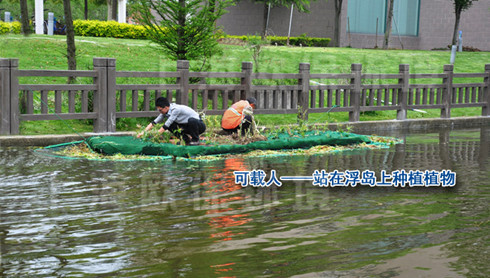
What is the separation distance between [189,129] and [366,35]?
3257cm

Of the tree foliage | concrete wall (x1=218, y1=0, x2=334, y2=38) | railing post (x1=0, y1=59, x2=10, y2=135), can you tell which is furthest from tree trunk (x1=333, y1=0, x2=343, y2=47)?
railing post (x1=0, y1=59, x2=10, y2=135)

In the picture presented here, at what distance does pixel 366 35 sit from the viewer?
44.1 meters

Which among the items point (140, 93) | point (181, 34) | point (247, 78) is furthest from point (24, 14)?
point (247, 78)

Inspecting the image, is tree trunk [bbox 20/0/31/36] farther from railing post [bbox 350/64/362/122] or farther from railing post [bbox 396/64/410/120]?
railing post [bbox 396/64/410/120]

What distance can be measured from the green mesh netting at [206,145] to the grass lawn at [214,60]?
1.73 m

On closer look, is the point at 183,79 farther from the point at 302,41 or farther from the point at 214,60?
the point at 302,41

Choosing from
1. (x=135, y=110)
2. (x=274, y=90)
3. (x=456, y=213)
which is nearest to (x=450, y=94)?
(x=274, y=90)

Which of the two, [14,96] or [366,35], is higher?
[366,35]

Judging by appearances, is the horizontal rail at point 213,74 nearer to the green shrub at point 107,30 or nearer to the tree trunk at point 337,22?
the green shrub at point 107,30

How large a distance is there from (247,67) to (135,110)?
3207 mm

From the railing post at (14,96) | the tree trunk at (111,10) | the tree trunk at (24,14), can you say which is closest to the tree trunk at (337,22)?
the tree trunk at (111,10)

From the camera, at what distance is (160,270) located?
5.82 metres

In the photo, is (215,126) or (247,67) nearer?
(215,126)

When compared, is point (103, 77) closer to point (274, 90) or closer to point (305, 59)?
point (274, 90)
